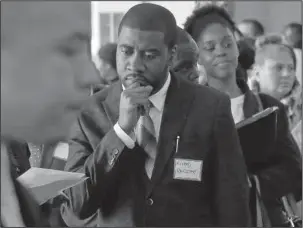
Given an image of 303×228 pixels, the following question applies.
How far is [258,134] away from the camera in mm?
2635

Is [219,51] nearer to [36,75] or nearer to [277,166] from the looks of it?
[277,166]

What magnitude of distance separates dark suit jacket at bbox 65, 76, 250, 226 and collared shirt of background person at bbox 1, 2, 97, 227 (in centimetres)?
103

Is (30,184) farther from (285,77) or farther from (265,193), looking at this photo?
(285,77)

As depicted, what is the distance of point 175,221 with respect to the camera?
7.07 ft

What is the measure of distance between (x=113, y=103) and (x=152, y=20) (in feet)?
0.85

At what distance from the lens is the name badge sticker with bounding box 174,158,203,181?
2145 mm

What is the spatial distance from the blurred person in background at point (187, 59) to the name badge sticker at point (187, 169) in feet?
1.46

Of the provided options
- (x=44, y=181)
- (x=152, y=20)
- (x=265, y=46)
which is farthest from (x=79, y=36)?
(x=265, y=46)

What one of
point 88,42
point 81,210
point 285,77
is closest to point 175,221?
point 81,210

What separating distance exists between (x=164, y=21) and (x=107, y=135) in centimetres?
35

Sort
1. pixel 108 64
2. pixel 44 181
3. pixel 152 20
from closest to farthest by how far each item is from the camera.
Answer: pixel 44 181 → pixel 152 20 → pixel 108 64

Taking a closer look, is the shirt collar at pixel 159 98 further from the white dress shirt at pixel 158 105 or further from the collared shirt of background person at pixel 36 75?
the collared shirt of background person at pixel 36 75

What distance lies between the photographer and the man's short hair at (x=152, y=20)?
213 centimetres

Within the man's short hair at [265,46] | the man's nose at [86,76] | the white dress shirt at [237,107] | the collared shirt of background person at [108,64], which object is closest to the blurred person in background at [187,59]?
the white dress shirt at [237,107]
